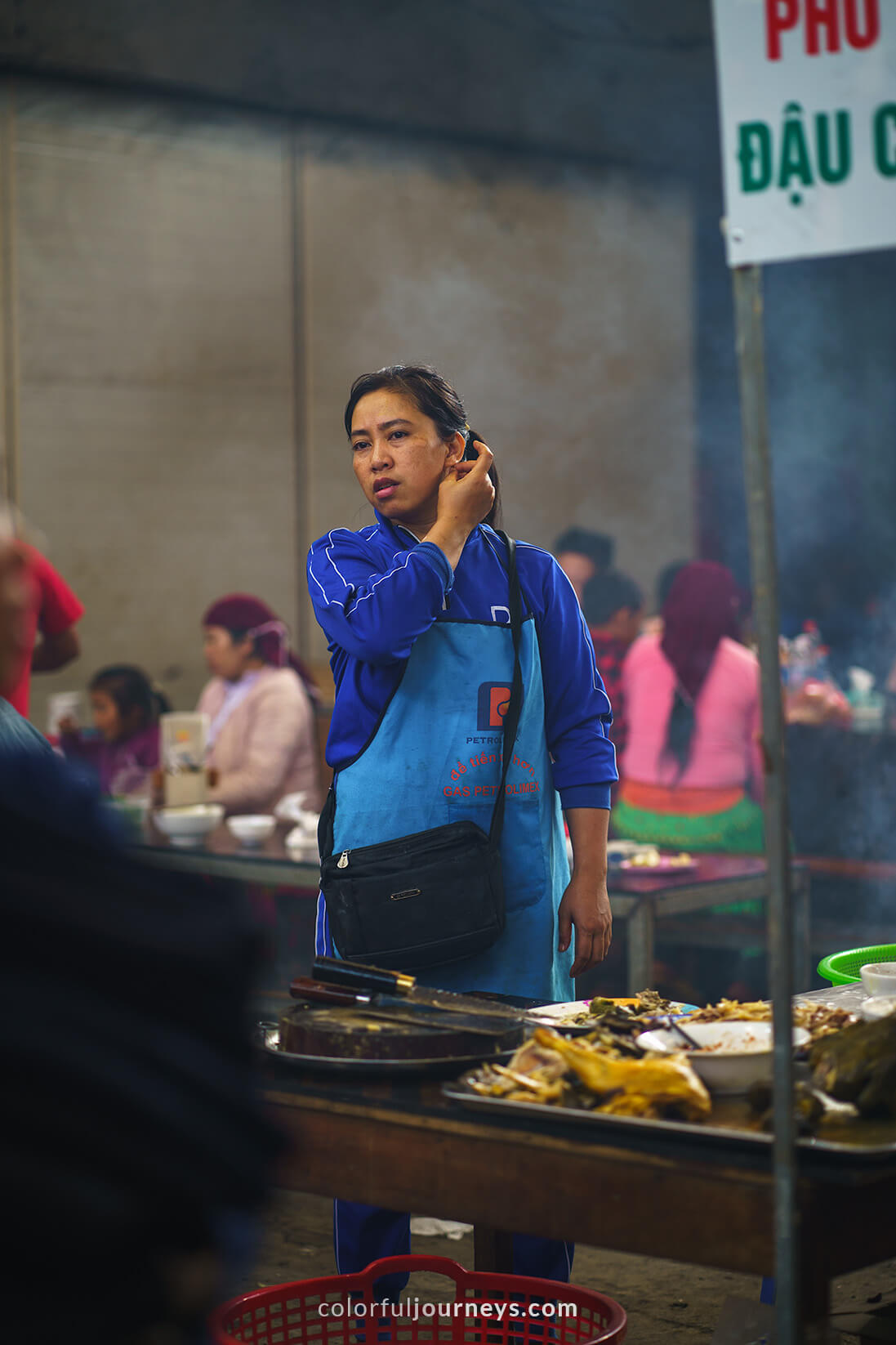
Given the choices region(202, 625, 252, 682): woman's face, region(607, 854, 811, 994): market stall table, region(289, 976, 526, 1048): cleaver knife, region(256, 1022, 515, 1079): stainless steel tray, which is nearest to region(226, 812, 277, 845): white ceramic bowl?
region(202, 625, 252, 682): woman's face

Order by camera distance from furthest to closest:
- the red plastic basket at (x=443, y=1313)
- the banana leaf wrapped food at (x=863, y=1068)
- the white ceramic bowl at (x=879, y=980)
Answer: the white ceramic bowl at (x=879, y=980), the red plastic basket at (x=443, y=1313), the banana leaf wrapped food at (x=863, y=1068)

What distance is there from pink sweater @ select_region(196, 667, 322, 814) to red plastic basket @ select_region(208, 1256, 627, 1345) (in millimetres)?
3208

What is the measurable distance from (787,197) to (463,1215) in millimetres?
1094

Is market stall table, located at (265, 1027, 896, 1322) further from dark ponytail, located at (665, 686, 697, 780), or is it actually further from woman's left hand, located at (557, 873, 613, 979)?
dark ponytail, located at (665, 686, 697, 780)

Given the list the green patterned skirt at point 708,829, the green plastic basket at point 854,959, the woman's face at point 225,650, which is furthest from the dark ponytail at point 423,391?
the woman's face at point 225,650

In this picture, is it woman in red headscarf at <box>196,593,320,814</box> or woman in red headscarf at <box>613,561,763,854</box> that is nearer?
woman in red headscarf at <box>613,561,763,854</box>

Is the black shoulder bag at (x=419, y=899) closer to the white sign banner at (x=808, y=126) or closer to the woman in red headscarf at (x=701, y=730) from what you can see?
the white sign banner at (x=808, y=126)

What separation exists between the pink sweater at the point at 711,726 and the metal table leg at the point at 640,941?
1113mm

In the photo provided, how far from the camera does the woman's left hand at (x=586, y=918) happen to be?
2471 mm

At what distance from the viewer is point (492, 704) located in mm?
2422

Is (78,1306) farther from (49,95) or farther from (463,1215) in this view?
(49,95)

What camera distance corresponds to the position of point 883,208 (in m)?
1.42

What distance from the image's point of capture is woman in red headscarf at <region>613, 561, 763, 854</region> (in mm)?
4797

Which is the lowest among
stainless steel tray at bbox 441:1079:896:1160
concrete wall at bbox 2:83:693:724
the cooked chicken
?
stainless steel tray at bbox 441:1079:896:1160
